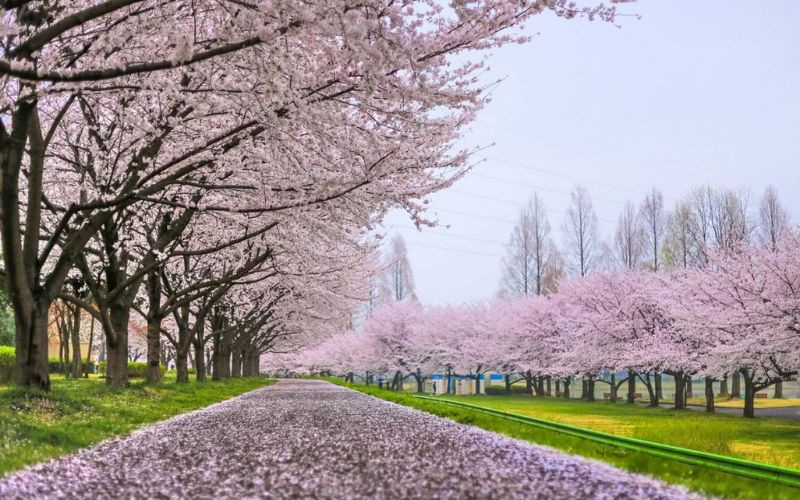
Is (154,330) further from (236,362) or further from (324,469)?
(236,362)

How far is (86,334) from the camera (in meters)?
83.2

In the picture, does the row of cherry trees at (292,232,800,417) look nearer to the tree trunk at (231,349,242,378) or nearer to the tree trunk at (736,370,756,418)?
the tree trunk at (736,370,756,418)

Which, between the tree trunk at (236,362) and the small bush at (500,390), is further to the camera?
the small bush at (500,390)

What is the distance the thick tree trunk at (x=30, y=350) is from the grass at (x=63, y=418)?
51 cm

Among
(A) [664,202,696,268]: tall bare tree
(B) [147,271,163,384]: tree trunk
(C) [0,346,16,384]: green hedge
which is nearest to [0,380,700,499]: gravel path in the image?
(B) [147,271,163,384]: tree trunk

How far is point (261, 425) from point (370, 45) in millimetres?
7823

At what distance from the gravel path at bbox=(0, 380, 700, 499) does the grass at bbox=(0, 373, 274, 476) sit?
41 cm

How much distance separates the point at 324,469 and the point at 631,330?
3677 cm

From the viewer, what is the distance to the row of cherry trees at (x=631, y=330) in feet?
83.6

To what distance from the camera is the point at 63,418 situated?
1248 cm

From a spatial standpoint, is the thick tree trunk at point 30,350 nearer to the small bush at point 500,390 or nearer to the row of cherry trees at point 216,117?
the row of cherry trees at point 216,117

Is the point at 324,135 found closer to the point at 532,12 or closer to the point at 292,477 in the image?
the point at 532,12

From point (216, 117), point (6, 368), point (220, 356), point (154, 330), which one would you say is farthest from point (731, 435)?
point (6, 368)

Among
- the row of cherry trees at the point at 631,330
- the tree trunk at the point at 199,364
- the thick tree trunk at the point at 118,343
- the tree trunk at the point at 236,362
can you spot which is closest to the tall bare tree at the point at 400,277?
the row of cherry trees at the point at 631,330
